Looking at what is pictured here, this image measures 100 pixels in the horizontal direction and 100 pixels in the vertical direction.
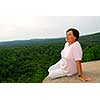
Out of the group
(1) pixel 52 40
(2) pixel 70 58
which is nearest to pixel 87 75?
(2) pixel 70 58

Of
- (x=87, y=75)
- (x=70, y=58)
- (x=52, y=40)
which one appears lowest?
(x=87, y=75)

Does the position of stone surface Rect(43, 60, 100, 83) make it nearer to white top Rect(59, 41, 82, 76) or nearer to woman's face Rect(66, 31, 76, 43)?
white top Rect(59, 41, 82, 76)

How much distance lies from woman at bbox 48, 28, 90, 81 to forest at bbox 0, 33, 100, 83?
18cm

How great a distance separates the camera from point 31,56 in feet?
11.8

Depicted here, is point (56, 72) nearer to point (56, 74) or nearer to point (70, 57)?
point (56, 74)

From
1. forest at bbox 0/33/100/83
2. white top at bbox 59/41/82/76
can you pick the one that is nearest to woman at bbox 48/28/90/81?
white top at bbox 59/41/82/76

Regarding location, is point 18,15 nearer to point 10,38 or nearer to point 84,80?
point 10,38

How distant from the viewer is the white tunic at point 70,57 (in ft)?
10.7

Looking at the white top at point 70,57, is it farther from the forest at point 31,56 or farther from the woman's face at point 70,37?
the forest at point 31,56

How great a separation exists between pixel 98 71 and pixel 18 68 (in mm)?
819

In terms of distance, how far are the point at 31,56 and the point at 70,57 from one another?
0.50m

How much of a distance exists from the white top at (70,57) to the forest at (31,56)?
0.59 ft
